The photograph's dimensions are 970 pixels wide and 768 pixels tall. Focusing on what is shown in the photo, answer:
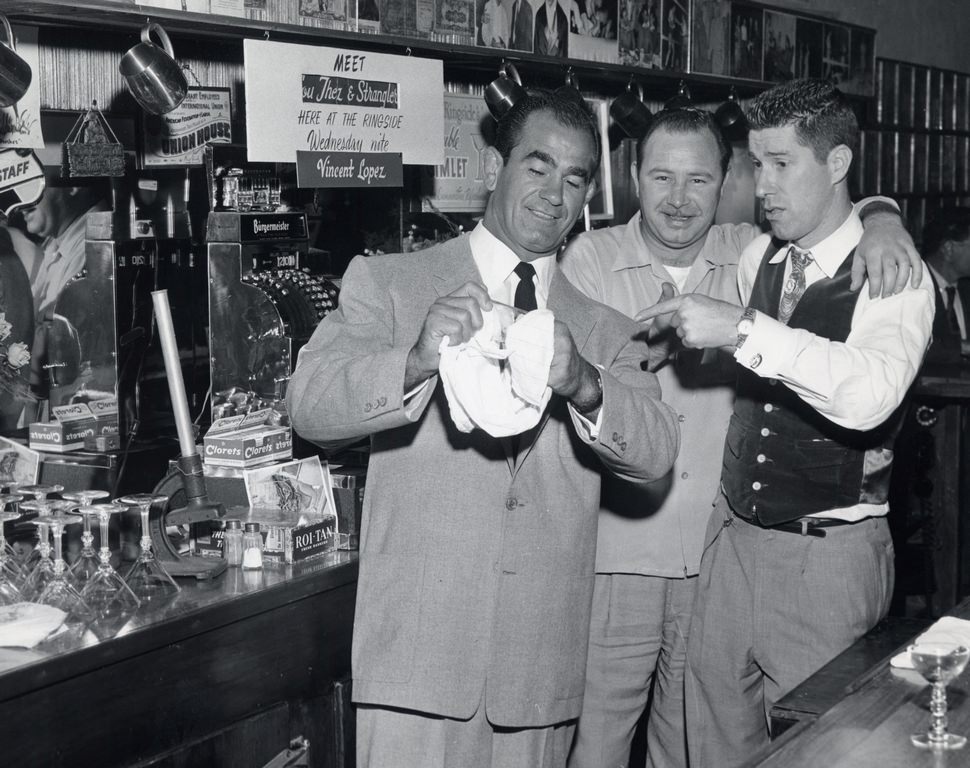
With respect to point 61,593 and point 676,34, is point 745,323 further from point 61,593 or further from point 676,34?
point 676,34

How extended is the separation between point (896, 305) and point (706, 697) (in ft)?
3.50

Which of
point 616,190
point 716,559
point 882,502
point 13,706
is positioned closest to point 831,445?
point 882,502

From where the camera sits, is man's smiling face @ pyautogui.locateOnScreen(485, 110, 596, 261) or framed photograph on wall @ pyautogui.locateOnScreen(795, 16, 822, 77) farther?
framed photograph on wall @ pyautogui.locateOnScreen(795, 16, 822, 77)

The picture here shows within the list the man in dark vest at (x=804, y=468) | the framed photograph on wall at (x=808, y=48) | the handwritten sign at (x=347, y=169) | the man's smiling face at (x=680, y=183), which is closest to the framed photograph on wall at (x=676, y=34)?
the framed photograph on wall at (x=808, y=48)

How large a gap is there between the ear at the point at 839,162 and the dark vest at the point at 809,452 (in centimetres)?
20

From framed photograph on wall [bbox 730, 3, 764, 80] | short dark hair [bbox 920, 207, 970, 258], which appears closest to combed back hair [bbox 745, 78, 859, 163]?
framed photograph on wall [bbox 730, 3, 764, 80]

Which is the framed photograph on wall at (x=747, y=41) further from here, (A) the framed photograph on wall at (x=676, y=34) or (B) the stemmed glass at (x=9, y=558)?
(B) the stemmed glass at (x=9, y=558)

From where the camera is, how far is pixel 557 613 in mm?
2506

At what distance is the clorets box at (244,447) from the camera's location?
3057mm

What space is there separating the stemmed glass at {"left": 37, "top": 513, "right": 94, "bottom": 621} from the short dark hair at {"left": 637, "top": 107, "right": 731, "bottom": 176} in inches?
66.8

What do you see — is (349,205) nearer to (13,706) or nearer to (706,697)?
(706,697)

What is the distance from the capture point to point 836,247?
286 cm

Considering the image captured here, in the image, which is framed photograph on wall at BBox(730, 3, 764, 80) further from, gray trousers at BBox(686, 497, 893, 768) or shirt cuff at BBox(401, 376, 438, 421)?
shirt cuff at BBox(401, 376, 438, 421)

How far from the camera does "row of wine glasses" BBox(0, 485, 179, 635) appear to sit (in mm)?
2473
